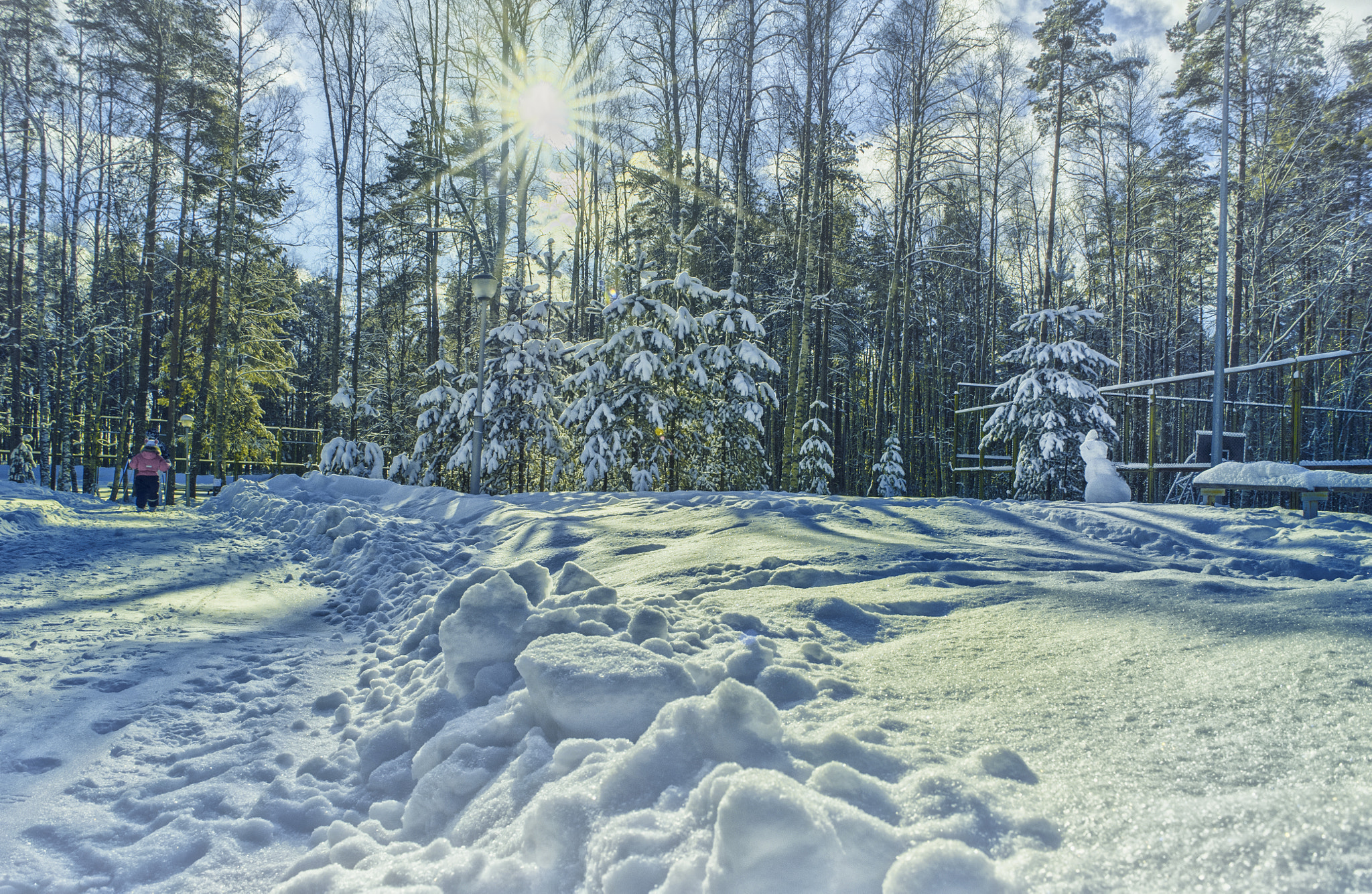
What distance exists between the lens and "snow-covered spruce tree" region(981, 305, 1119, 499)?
12.0 m

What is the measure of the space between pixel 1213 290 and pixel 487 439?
83.3 ft

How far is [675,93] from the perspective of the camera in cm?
1620

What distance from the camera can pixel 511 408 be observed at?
551 inches

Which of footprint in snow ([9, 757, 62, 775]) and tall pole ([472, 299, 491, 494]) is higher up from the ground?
tall pole ([472, 299, 491, 494])

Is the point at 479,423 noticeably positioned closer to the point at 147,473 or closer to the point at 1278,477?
the point at 147,473

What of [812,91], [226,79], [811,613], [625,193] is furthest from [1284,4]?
[226,79]

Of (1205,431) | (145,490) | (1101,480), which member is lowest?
(145,490)

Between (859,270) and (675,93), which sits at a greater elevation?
(675,93)

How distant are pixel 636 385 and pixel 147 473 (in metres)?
10.2

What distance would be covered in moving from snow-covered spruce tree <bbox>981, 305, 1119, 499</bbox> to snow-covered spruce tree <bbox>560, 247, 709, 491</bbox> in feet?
19.6

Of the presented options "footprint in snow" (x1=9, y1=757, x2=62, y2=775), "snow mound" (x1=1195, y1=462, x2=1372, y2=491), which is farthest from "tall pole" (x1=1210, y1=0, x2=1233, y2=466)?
"footprint in snow" (x1=9, y1=757, x2=62, y2=775)

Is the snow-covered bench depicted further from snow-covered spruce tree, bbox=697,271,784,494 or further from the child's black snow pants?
the child's black snow pants

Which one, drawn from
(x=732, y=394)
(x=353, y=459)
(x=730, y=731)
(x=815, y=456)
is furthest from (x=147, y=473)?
(x=730, y=731)

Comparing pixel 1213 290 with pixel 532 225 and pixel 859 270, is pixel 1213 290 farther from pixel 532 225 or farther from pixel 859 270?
pixel 532 225
